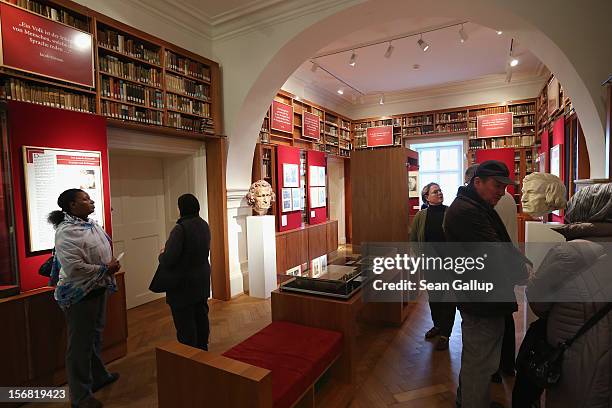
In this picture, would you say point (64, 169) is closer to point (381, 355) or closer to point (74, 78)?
point (74, 78)

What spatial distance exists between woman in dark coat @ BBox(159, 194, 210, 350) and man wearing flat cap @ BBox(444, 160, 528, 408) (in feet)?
6.21

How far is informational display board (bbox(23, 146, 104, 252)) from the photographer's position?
2.69 metres

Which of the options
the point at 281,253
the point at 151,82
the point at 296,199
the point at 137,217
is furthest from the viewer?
the point at 296,199

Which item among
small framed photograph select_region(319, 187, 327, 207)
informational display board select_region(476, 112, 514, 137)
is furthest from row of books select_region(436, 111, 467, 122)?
small framed photograph select_region(319, 187, 327, 207)

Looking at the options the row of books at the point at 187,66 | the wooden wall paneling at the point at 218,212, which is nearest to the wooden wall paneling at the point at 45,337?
the wooden wall paneling at the point at 218,212

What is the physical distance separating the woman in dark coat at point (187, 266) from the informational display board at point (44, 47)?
1.74m

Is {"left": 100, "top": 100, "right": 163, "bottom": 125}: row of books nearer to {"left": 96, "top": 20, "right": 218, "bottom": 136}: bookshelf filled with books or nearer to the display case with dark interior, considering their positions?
{"left": 96, "top": 20, "right": 218, "bottom": 136}: bookshelf filled with books

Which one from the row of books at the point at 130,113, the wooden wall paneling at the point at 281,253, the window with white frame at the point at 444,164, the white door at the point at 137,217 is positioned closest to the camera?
the row of books at the point at 130,113

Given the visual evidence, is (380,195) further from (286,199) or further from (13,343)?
(13,343)

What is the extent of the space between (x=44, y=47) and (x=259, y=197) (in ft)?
9.57

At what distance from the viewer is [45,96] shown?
2.93 meters

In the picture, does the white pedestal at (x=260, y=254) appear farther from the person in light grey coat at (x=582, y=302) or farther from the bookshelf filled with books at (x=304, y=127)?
the person in light grey coat at (x=582, y=302)

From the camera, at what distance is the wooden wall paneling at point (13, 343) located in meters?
2.35

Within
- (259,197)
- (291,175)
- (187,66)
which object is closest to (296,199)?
(291,175)
